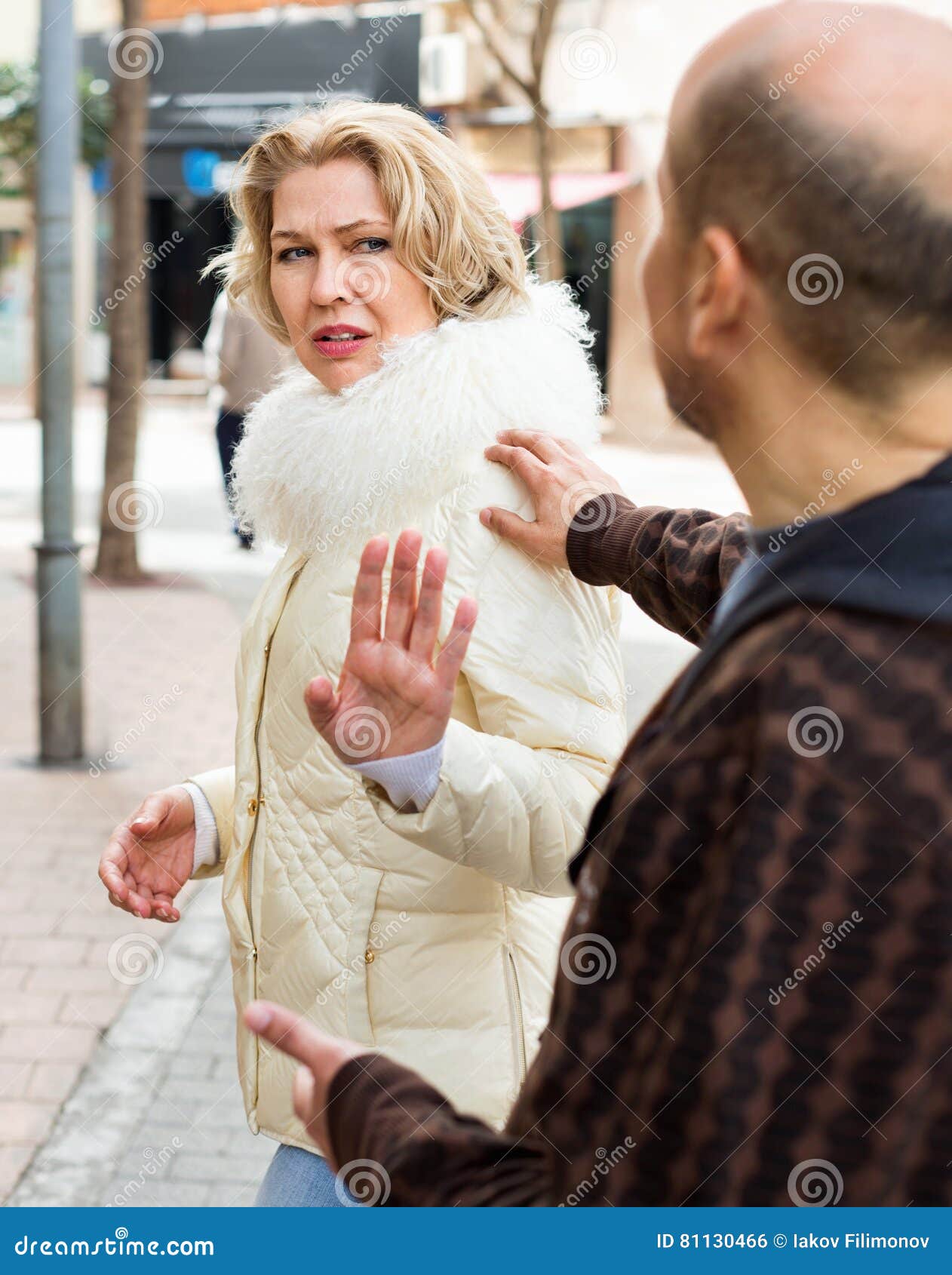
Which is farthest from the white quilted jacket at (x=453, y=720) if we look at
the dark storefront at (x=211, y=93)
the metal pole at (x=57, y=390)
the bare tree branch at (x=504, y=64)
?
the dark storefront at (x=211, y=93)

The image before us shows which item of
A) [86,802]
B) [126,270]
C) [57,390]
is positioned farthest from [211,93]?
[86,802]

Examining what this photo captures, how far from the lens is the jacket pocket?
1952 mm

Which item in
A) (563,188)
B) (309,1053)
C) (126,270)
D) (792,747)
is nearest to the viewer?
(792,747)

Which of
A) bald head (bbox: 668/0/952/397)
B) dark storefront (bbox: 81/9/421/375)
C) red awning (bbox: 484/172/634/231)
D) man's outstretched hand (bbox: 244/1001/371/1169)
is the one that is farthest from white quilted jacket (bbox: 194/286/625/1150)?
dark storefront (bbox: 81/9/421/375)

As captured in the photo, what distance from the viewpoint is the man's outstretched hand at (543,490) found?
1.97m

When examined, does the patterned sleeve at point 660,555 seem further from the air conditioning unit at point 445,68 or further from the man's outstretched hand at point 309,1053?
the air conditioning unit at point 445,68

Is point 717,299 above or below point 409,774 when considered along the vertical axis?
above

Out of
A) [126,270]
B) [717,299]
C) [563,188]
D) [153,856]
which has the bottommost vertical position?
[563,188]

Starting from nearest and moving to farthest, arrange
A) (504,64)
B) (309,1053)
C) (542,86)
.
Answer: (309,1053), (542,86), (504,64)

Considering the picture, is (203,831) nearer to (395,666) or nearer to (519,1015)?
(519,1015)

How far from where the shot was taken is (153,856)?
7.34 feet

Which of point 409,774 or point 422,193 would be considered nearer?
point 409,774

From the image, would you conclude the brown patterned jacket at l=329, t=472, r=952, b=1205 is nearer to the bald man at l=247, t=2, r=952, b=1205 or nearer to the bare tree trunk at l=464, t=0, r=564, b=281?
the bald man at l=247, t=2, r=952, b=1205

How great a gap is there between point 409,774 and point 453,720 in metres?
0.25
